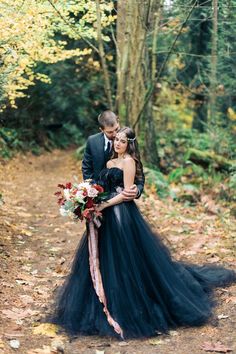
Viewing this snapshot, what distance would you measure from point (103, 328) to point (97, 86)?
44.3 feet

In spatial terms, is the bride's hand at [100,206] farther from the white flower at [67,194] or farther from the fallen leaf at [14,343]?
the fallen leaf at [14,343]

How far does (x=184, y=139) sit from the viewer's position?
18.1m

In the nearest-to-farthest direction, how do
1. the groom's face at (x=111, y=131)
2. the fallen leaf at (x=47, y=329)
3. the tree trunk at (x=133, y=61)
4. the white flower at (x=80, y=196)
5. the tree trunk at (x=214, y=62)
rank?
the fallen leaf at (x=47, y=329)
the white flower at (x=80, y=196)
the groom's face at (x=111, y=131)
the tree trunk at (x=214, y=62)
the tree trunk at (x=133, y=61)

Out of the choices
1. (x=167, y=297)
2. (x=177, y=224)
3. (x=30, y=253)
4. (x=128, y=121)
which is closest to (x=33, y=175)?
(x=128, y=121)

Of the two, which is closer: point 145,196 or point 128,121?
point 145,196

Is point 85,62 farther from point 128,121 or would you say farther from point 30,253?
point 30,253

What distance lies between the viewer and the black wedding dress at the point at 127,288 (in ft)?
16.9

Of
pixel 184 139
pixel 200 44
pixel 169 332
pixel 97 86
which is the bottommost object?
pixel 169 332

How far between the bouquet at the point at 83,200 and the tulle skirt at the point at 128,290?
231 mm

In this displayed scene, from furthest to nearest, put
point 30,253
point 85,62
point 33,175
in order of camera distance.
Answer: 1. point 85,62
2. point 33,175
3. point 30,253

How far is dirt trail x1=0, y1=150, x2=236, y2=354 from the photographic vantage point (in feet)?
16.0

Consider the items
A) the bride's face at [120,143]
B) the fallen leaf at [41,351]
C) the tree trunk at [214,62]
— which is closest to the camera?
the fallen leaf at [41,351]

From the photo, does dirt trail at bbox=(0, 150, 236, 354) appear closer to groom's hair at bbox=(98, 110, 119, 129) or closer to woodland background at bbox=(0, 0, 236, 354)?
woodland background at bbox=(0, 0, 236, 354)

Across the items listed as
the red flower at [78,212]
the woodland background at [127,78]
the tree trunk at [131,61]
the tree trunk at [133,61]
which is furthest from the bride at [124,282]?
the tree trunk at [131,61]
